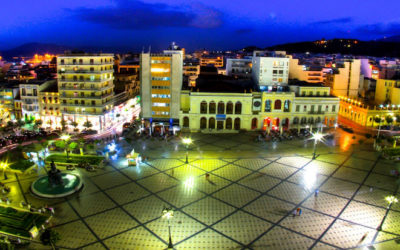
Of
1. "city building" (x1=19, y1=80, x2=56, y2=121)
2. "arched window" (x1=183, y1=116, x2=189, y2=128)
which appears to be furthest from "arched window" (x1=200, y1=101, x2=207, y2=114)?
"city building" (x1=19, y1=80, x2=56, y2=121)

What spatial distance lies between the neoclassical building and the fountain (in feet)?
107

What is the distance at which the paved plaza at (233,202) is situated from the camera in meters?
29.8

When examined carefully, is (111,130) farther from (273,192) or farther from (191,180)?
(273,192)

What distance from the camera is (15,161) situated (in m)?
48.9

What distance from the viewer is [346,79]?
95.3 meters

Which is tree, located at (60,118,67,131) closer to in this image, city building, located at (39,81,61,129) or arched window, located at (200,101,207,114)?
city building, located at (39,81,61,129)

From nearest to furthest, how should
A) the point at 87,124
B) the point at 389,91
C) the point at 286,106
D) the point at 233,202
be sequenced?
the point at 233,202 → the point at 87,124 → the point at 286,106 → the point at 389,91

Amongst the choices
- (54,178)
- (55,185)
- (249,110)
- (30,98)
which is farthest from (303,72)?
(55,185)

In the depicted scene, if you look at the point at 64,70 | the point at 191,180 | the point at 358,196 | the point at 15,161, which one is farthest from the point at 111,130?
the point at 358,196

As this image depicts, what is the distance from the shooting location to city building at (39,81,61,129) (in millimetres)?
72812

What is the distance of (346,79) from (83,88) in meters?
77.8

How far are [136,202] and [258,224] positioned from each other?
48.4 feet

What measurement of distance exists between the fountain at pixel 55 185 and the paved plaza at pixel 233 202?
1145 mm

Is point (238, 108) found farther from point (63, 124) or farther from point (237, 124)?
point (63, 124)
